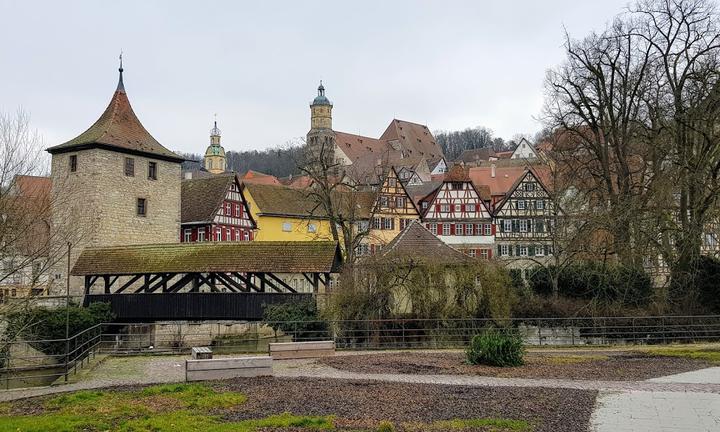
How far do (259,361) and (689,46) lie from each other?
796 inches

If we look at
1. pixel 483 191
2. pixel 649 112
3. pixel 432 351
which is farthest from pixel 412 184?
pixel 432 351

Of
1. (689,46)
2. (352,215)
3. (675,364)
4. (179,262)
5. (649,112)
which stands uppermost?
(689,46)

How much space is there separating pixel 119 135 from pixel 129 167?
5.40 ft

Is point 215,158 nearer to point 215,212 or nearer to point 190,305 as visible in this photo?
point 215,212

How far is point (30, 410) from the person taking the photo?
10.3 metres

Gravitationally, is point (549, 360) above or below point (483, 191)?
below

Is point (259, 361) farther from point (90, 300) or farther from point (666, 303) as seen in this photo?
point (666, 303)

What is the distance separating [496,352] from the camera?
48.9 ft

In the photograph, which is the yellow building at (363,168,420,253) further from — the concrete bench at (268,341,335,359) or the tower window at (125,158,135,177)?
the concrete bench at (268,341,335,359)

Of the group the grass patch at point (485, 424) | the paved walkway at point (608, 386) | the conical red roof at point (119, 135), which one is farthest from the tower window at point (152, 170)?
the grass patch at point (485, 424)

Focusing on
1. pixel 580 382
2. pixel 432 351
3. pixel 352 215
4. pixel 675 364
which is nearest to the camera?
pixel 580 382

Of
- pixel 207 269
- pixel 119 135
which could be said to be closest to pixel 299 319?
pixel 207 269

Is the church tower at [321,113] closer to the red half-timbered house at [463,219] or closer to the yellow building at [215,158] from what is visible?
the yellow building at [215,158]

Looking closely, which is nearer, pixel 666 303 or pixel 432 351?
pixel 432 351
